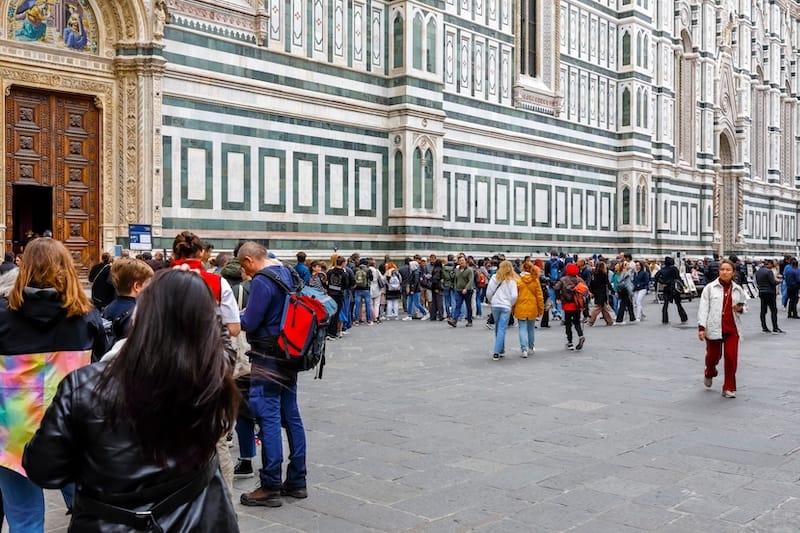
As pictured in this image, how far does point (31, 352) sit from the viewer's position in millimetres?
3574

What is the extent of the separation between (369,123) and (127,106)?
6908 mm

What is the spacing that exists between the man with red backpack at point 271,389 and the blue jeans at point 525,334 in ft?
23.7

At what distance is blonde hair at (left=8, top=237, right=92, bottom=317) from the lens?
352 centimetres

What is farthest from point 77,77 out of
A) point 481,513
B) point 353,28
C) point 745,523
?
point 745,523

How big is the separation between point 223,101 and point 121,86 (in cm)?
232

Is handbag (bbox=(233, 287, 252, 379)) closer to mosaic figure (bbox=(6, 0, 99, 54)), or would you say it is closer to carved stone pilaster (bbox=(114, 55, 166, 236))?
carved stone pilaster (bbox=(114, 55, 166, 236))

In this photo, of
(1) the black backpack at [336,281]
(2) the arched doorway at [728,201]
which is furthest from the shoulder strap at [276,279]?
(2) the arched doorway at [728,201]

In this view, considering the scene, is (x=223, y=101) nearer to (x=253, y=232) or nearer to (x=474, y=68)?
(x=253, y=232)

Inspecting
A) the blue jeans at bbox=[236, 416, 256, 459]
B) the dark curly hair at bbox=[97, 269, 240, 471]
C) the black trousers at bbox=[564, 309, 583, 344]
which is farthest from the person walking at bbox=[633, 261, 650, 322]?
the dark curly hair at bbox=[97, 269, 240, 471]

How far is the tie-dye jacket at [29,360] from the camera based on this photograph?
3.54 meters

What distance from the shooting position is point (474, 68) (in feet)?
80.9

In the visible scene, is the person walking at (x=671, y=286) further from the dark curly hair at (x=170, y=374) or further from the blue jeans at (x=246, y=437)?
the dark curly hair at (x=170, y=374)

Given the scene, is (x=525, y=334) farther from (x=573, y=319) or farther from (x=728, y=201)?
(x=728, y=201)

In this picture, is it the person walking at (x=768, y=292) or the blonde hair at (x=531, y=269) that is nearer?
the blonde hair at (x=531, y=269)
